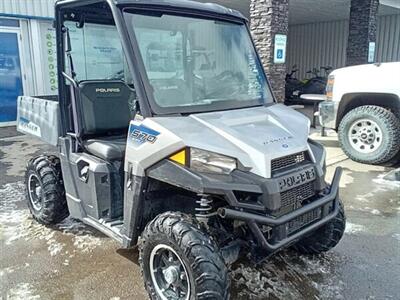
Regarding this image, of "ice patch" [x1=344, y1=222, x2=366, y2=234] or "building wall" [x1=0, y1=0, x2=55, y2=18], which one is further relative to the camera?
"building wall" [x1=0, y1=0, x2=55, y2=18]

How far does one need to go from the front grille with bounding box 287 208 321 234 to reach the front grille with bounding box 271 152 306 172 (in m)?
0.35

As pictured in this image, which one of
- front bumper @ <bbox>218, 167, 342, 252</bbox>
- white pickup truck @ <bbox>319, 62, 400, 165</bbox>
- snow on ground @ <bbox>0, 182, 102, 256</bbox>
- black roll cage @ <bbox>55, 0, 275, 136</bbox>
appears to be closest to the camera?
front bumper @ <bbox>218, 167, 342, 252</bbox>

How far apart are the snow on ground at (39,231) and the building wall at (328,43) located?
54.7 ft

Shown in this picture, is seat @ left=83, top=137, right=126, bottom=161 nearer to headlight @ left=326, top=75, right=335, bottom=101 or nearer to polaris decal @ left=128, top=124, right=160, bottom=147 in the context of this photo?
polaris decal @ left=128, top=124, right=160, bottom=147

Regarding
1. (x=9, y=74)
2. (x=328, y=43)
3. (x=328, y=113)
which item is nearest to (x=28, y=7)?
(x=9, y=74)

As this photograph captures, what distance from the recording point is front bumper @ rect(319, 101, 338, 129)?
6602 millimetres

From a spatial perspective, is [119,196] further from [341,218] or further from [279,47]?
[279,47]

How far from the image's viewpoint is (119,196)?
3145mm

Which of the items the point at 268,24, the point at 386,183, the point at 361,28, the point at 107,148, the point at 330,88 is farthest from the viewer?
the point at 361,28

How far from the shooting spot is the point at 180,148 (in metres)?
2.34

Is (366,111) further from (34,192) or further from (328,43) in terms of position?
(328,43)

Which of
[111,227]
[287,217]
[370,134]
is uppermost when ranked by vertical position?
[287,217]

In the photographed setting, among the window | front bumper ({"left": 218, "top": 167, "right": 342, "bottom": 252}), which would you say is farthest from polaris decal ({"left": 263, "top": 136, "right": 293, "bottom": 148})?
the window

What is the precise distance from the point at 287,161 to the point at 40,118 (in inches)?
101
